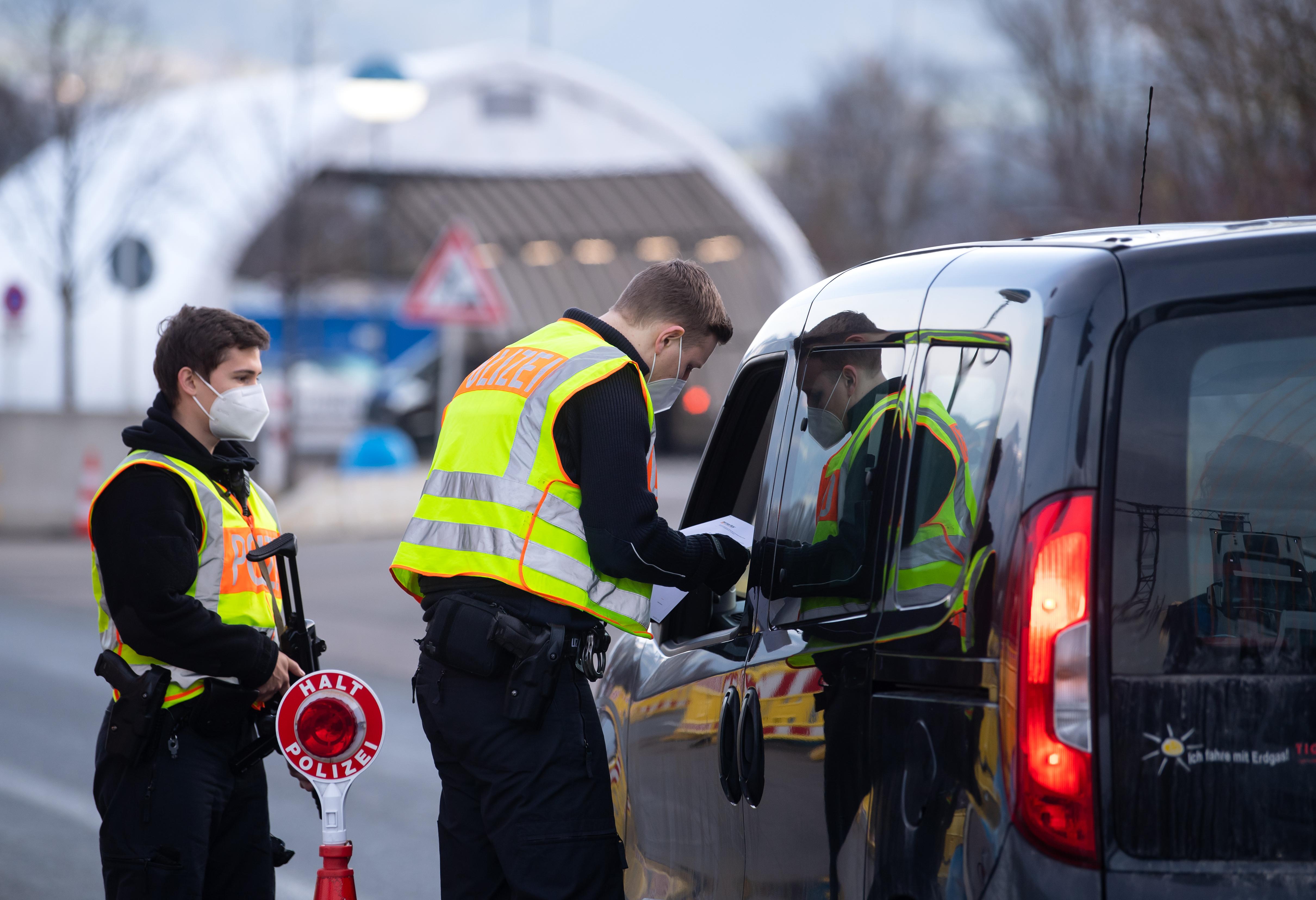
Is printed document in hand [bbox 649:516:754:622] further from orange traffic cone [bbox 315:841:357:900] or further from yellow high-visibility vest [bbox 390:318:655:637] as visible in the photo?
orange traffic cone [bbox 315:841:357:900]

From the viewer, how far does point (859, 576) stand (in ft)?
9.20

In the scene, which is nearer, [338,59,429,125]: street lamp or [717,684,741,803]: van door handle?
[717,684,741,803]: van door handle

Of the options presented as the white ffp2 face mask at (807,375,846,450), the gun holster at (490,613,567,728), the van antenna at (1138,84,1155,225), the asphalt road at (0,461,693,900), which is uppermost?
the van antenna at (1138,84,1155,225)

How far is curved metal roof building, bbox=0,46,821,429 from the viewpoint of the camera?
26422 mm

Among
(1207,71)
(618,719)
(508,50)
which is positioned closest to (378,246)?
(508,50)

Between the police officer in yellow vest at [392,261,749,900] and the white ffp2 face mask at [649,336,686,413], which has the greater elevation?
the white ffp2 face mask at [649,336,686,413]

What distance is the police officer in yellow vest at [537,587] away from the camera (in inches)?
126

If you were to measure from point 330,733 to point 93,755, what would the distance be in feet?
16.7

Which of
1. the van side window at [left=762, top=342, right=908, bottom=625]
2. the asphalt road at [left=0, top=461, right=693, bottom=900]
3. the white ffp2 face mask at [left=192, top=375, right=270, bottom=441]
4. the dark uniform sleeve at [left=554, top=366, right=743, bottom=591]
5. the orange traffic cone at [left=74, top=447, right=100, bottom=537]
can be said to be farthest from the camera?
the orange traffic cone at [left=74, top=447, right=100, bottom=537]

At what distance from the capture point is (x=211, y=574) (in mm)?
3703

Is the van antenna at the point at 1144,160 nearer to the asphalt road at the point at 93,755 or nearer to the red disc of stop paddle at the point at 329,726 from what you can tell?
the red disc of stop paddle at the point at 329,726

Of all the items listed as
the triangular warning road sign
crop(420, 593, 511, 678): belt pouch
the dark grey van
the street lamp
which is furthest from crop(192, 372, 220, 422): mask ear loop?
the street lamp

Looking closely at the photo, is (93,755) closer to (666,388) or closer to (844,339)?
(666,388)

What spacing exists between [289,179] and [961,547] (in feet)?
79.8
